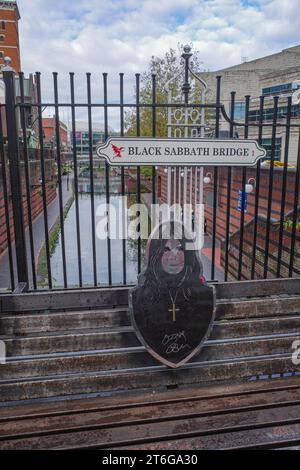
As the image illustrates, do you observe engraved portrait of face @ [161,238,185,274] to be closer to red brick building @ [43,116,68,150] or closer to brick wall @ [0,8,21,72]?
red brick building @ [43,116,68,150]

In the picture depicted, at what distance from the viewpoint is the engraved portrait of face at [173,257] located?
283 centimetres

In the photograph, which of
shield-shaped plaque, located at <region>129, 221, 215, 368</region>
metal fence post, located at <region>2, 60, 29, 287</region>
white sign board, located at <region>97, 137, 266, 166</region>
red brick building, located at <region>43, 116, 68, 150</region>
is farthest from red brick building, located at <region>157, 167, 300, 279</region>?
red brick building, located at <region>43, 116, 68, 150</region>

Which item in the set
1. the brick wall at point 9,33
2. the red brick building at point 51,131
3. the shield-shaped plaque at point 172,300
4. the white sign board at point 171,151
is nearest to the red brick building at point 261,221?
the white sign board at point 171,151

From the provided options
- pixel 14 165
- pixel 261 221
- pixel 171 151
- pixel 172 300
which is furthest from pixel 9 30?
pixel 172 300

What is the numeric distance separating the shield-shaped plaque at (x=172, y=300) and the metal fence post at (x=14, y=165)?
3.58 ft

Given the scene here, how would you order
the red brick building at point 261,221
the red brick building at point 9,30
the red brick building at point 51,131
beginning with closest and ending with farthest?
the red brick building at point 261,221, the red brick building at point 51,131, the red brick building at point 9,30

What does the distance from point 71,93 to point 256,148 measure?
5.20 ft

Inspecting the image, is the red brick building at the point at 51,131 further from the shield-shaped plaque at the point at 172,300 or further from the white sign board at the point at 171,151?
the shield-shaped plaque at the point at 172,300

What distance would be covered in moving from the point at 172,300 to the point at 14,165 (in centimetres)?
171

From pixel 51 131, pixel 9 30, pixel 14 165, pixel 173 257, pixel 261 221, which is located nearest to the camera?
pixel 173 257

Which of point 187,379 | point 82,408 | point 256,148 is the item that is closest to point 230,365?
point 187,379
